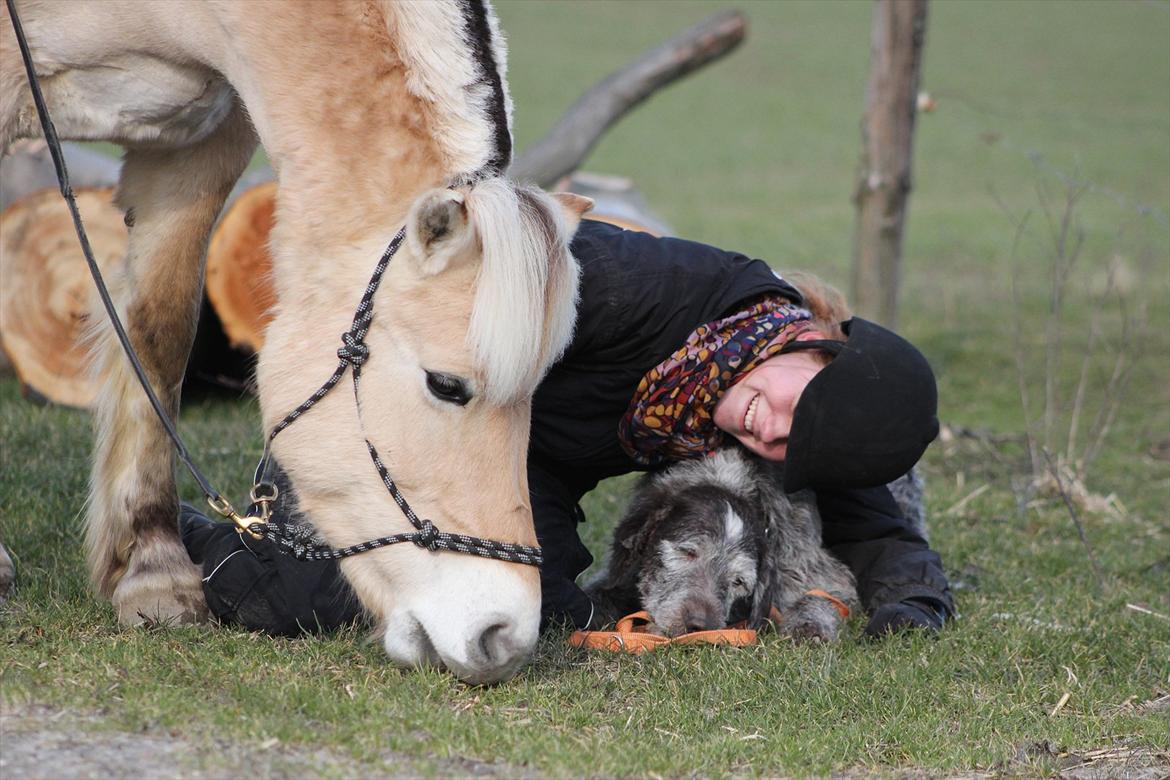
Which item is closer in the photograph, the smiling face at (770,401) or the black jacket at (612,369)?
the smiling face at (770,401)

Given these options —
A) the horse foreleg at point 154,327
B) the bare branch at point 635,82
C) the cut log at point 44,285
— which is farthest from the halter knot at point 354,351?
the bare branch at point 635,82

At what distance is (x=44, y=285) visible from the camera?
664cm

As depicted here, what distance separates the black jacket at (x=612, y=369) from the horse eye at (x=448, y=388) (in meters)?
0.97

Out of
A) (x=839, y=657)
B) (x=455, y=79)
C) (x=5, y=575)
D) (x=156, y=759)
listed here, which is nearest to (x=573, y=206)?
(x=455, y=79)

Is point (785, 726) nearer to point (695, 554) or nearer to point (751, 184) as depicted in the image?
point (695, 554)

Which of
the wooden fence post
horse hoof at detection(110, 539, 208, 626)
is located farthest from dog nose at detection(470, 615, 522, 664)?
the wooden fence post

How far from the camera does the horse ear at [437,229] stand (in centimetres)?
287

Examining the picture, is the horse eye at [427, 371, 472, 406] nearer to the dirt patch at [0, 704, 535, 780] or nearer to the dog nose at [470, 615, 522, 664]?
the dog nose at [470, 615, 522, 664]

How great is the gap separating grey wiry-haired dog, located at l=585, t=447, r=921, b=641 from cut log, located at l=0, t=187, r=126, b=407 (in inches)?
140

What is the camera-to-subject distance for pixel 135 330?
3941 millimetres

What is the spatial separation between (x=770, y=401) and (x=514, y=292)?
3.81ft

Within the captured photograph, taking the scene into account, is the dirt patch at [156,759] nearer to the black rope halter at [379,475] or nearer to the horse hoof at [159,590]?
the black rope halter at [379,475]

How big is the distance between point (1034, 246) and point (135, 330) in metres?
13.3

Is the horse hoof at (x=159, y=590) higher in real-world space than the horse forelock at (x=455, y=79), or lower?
lower
